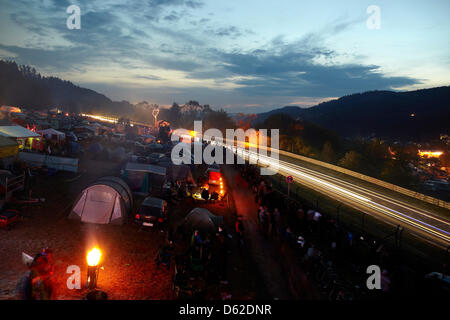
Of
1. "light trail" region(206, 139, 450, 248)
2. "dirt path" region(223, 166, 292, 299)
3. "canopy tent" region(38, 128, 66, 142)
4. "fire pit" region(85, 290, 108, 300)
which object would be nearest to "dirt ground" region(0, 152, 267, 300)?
"dirt path" region(223, 166, 292, 299)

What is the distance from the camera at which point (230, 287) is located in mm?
8406

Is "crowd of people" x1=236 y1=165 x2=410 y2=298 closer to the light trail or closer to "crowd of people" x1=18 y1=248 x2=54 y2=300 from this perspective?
the light trail

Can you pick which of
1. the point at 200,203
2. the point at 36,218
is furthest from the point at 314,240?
the point at 36,218

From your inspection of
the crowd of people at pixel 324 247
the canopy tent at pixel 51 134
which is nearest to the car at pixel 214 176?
the crowd of people at pixel 324 247

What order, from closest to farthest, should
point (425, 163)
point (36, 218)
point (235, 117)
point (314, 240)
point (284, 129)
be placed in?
1. point (36, 218)
2. point (314, 240)
3. point (425, 163)
4. point (284, 129)
5. point (235, 117)

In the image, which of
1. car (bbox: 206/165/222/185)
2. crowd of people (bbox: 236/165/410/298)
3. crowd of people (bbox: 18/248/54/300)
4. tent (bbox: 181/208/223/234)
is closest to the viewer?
crowd of people (bbox: 18/248/54/300)

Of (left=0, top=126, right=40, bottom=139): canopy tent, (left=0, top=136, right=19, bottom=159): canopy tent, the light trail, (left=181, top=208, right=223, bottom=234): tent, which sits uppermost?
(left=0, top=126, right=40, bottom=139): canopy tent

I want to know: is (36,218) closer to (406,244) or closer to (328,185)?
(406,244)

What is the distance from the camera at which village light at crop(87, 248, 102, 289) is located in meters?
7.10

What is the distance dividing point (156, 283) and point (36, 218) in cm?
782

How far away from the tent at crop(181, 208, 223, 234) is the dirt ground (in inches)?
50.5

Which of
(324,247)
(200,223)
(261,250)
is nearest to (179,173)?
(200,223)

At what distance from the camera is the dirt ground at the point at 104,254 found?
757 centimetres

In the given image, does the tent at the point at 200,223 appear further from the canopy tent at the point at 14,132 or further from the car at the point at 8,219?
the canopy tent at the point at 14,132
